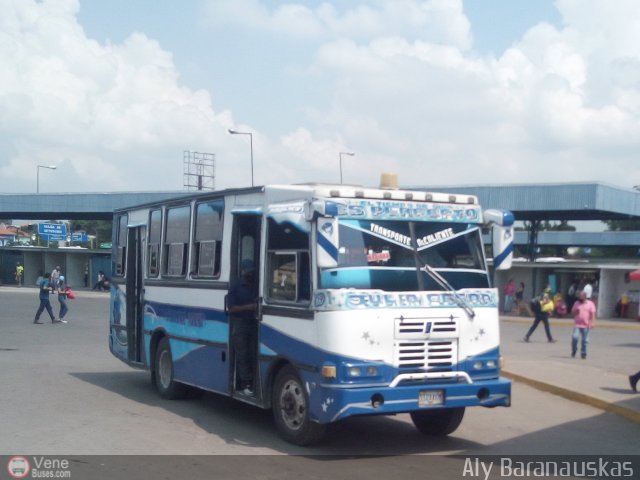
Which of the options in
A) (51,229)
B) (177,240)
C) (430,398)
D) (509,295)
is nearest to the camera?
(430,398)

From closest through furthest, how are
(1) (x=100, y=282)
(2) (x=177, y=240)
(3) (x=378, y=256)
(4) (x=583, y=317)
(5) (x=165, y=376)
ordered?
(3) (x=378, y=256) < (2) (x=177, y=240) < (5) (x=165, y=376) < (4) (x=583, y=317) < (1) (x=100, y=282)

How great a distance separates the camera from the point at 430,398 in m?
9.02

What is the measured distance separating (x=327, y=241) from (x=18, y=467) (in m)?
3.89

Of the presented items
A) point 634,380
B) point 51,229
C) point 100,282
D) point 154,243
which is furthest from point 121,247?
point 51,229

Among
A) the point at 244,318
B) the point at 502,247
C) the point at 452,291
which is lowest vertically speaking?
the point at 244,318

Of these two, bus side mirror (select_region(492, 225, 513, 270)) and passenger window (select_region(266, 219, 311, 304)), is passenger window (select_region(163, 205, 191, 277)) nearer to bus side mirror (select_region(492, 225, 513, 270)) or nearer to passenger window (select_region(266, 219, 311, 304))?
passenger window (select_region(266, 219, 311, 304))

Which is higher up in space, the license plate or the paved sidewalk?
the license plate

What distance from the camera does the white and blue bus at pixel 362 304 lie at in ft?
28.8

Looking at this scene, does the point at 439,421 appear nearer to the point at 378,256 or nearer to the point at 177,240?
the point at 378,256

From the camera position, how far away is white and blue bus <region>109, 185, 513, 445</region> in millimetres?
8773

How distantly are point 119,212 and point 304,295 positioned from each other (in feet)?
24.0

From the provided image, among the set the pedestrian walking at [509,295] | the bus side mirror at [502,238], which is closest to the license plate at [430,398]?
the bus side mirror at [502,238]

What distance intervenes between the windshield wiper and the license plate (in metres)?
0.97

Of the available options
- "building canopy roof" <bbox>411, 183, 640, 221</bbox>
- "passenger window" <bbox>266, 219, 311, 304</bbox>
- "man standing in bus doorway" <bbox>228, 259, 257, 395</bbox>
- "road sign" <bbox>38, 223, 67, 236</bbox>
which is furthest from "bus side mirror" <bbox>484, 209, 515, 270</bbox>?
"road sign" <bbox>38, 223, 67, 236</bbox>
